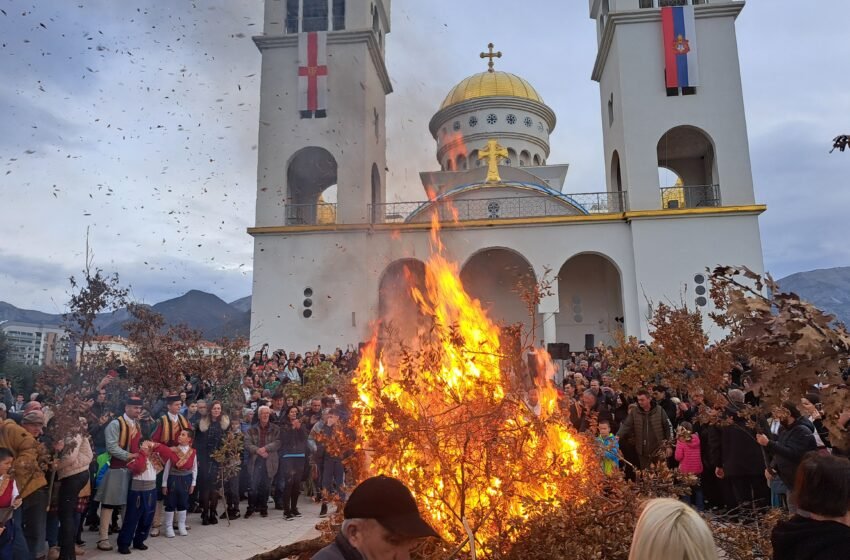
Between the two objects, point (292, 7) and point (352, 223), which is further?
point (292, 7)

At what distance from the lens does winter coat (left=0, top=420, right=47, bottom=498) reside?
6.28m

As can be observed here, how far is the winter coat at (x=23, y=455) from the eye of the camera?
6.28 meters

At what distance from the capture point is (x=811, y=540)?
2689 mm

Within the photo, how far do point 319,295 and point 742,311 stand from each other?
20.1 metres

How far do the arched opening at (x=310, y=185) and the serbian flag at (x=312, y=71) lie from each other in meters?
1.88

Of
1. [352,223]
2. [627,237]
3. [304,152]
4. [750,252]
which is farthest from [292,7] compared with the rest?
[750,252]

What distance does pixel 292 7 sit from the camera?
84.9ft

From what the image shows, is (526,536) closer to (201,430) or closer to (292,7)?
(201,430)

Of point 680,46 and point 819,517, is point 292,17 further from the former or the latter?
point 819,517

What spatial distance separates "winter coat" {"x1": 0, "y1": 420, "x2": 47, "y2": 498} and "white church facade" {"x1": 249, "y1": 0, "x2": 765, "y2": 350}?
15.4 meters

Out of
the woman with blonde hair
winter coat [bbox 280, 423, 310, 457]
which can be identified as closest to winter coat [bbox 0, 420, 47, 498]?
winter coat [bbox 280, 423, 310, 457]

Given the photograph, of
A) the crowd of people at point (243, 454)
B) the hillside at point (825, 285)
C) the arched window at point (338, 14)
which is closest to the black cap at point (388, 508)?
the crowd of people at point (243, 454)

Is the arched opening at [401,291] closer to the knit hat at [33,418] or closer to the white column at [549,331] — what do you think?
the white column at [549,331]

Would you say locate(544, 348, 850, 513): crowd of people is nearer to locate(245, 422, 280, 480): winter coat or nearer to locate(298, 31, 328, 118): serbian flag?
locate(245, 422, 280, 480): winter coat
